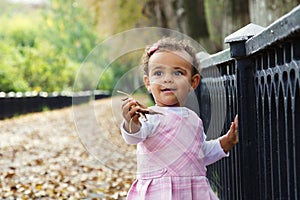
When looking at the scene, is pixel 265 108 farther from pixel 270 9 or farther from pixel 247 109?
pixel 270 9

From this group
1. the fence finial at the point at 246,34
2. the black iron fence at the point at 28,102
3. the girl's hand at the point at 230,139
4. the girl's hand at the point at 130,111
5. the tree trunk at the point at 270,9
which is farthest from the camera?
the black iron fence at the point at 28,102

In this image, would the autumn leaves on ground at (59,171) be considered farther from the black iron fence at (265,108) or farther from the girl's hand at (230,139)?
the black iron fence at (265,108)

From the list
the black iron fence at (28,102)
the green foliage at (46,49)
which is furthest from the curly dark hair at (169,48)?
the green foliage at (46,49)

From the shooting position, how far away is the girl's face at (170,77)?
13.0 feet

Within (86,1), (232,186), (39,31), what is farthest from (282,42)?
(39,31)

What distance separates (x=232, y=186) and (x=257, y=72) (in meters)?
1.35

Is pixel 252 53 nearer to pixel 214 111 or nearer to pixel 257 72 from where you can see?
pixel 257 72

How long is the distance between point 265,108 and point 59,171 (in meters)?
7.49

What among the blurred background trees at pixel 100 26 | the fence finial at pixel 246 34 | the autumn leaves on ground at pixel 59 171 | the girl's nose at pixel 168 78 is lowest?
the autumn leaves on ground at pixel 59 171

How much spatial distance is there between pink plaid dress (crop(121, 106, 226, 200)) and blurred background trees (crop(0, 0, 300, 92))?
2.26 meters

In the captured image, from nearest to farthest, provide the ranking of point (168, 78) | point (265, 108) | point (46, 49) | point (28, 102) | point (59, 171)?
point (265, 108) < point (168, 78) < point (59, 171) < point (28, 102) < point (46, 49)

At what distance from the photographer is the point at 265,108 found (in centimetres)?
362

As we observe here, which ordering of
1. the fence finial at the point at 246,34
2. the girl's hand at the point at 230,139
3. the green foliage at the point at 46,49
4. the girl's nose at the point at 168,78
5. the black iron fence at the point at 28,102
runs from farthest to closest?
the green foliage at the point at 46,49 → the black iron fence at the point at 28,102 → the girl's hand at the point at 230,139 → the fence finial at the point at 246,34 → the girl's nose at the point at 168,78

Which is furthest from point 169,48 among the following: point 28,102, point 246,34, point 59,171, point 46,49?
point 46,49
